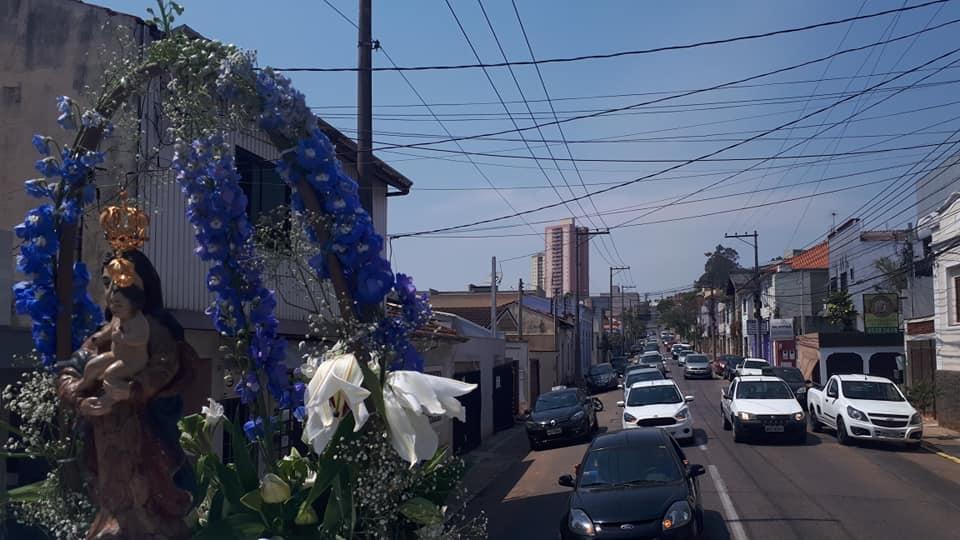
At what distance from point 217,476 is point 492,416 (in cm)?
2328

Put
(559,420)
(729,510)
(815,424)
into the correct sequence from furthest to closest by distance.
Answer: (815,424) → (559,420) → (729,510)

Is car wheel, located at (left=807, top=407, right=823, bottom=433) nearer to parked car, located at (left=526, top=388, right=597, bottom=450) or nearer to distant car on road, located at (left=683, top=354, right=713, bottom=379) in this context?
parked car, located at (left=526, top=388, right=597, bottom=450)

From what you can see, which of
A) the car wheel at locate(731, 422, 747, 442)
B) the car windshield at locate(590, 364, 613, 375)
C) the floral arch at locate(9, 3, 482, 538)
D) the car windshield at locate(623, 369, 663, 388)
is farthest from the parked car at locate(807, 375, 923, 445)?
Result: the car windshield at locate(590, 364, 613, 375)

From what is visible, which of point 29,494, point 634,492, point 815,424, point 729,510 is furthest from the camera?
point 815,424

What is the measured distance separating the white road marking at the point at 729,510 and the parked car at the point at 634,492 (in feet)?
3.62

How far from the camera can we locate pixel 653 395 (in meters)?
21.5

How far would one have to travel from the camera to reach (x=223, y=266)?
4172mm

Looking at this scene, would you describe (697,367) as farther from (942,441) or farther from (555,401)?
(942,441)

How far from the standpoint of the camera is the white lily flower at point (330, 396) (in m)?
3.38

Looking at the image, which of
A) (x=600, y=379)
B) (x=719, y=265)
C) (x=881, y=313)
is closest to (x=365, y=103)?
(x=881, y=313)

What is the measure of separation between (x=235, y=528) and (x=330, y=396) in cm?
82

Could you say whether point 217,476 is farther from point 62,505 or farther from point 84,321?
point 84,321

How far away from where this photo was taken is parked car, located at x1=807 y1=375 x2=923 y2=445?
63.1 ft

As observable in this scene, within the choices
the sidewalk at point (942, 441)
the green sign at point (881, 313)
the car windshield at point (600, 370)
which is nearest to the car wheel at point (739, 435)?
the sidewalk at point (942, 441)
